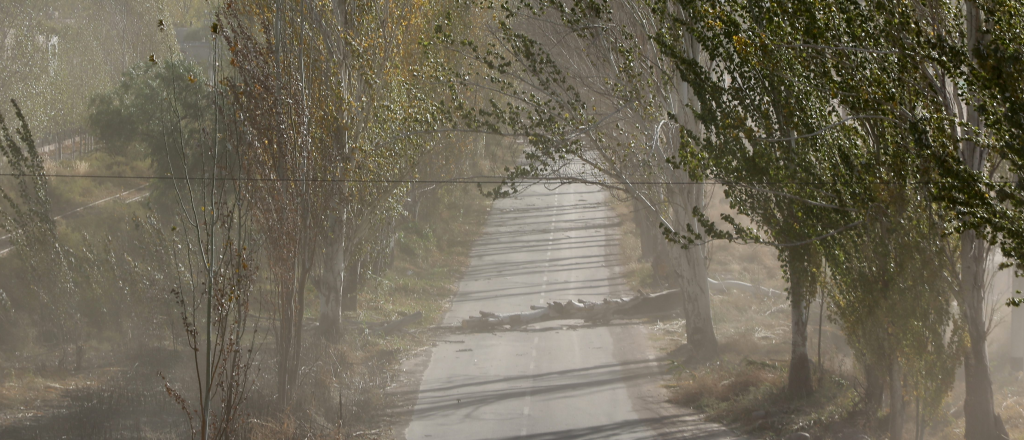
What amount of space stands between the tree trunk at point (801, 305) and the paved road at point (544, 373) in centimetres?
180

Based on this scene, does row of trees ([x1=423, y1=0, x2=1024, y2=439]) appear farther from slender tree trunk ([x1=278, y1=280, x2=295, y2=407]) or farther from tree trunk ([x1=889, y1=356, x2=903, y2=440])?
slender tree trunk ([x1=278, y1=280, x2=295, y2=407])

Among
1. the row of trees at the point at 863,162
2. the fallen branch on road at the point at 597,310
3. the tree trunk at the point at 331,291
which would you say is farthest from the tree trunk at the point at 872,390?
the tree trunk at the point at 331,291

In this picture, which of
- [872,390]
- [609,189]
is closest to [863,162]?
[872,390]

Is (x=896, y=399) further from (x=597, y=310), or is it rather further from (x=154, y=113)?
(x=154, y=113)

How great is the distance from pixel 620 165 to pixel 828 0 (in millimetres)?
8628

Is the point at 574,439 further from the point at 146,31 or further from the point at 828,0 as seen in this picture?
the point at 146,31

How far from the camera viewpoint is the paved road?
559 inches

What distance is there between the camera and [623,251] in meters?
34.6

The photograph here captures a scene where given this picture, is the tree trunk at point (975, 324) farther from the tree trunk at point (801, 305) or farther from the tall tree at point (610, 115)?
the tall tree at point (610, 115)

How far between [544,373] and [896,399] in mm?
7808

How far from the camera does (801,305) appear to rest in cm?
1418

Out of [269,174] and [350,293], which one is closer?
[269,174]

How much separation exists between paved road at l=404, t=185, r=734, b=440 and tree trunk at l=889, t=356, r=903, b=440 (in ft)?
8.75

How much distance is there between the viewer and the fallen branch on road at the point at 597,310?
2338cm
